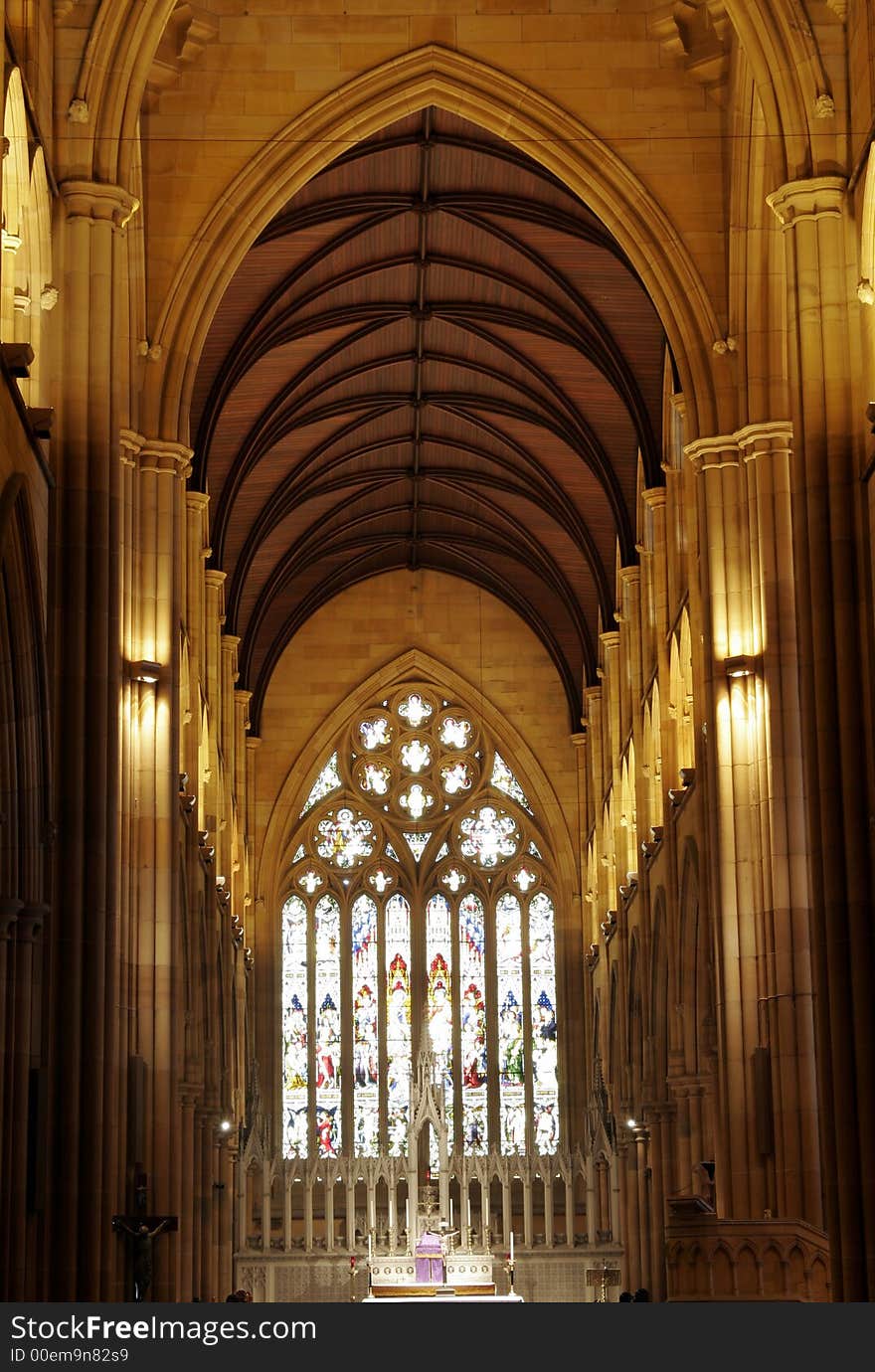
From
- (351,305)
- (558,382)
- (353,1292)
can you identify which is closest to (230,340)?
(351,305)

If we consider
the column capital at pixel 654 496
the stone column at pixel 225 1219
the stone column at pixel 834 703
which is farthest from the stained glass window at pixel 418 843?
the stone column at pixel 834 703

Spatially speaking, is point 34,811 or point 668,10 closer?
point 34,811

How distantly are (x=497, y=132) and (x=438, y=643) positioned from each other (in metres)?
21.0

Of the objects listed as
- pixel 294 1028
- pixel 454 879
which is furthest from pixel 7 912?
pixel 454 879

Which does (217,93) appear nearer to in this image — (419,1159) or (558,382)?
(558,382)

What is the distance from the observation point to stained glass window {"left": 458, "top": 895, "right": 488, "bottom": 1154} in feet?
141

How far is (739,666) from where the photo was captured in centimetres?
2400

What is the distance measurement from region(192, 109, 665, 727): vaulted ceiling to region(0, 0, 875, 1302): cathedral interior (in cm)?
10

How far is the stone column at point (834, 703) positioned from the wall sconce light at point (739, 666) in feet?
17.0

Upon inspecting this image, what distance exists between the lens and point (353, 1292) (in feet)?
114

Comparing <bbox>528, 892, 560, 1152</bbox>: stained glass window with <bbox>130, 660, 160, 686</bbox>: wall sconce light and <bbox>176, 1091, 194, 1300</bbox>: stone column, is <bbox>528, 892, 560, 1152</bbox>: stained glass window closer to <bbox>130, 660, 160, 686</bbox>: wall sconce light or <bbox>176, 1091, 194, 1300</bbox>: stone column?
<bbox>176, 1091, 194, 1300</bbox>: stone column

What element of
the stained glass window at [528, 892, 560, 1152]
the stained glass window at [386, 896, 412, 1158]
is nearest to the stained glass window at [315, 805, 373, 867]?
the stained glass window at [386, 896, 412, 1158]

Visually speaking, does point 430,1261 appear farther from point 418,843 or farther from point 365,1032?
point 418,843

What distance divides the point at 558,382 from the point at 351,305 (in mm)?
3739
